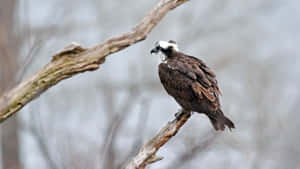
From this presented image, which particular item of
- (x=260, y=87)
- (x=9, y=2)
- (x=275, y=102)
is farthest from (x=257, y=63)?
(x=9, y=2)

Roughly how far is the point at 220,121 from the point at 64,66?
147cm

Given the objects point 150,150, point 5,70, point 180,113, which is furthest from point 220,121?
point 5,70

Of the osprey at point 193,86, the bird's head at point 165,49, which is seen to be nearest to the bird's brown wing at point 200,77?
the osprey at point 193,86

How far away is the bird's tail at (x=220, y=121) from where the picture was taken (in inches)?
252

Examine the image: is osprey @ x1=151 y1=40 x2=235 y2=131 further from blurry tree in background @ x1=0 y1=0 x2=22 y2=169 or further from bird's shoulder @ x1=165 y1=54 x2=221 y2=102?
blurry tree in background @ x1=0 y1=0 x2=22 y2=169

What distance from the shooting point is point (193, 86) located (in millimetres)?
6785

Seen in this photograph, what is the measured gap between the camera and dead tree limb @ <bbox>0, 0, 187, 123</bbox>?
6.00 meters

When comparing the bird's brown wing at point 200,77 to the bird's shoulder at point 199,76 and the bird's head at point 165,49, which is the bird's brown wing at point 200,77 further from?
the bird's head at point 165,49

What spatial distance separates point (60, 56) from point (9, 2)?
879cm

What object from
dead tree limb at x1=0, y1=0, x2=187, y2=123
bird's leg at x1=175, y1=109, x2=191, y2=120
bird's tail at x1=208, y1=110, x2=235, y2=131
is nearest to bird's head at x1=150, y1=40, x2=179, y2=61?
bird's leg at x1=175, y1=109, x2=191, y2=120

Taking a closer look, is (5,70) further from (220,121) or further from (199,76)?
(220,121)

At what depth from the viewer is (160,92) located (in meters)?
15.4

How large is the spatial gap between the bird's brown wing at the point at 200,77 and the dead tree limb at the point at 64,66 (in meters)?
0.82

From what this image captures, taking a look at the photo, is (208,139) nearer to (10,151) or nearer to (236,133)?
(236,133)
